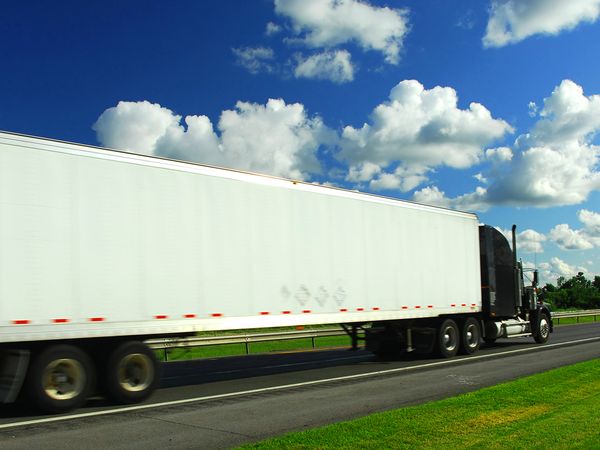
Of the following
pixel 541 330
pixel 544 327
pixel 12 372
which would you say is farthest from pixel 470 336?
pixel 12 372

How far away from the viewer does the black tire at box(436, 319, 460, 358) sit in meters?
16.6

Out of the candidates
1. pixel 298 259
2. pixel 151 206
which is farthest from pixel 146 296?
pixel 298 259

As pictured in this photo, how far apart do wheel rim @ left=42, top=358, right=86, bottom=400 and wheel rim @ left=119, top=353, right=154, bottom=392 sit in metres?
0.69

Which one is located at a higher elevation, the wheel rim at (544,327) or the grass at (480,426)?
the wheel rim at (544,327)

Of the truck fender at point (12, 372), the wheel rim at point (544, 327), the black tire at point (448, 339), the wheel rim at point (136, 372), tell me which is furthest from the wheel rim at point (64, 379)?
the wheel rim at point (544, 327)

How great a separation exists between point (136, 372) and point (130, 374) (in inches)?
4.2

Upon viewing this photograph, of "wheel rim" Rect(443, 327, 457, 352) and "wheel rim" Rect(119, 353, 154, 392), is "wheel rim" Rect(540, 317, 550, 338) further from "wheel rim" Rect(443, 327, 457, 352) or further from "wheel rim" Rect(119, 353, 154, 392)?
"wheel rim" Rect(119, 353, 154, 392)

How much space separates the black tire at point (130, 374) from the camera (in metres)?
9.84

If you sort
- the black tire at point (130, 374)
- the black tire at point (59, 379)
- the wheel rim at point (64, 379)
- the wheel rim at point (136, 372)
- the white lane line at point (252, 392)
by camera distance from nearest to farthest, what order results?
the white lane line at point (252, 392)
the black tire at point (59, 379)
the wheel rim at point (64, 379)
the black tire at point (130, 374)
the wheel rim at point (136, 372)

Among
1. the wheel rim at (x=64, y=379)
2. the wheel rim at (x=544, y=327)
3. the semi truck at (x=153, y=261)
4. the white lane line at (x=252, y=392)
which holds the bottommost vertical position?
the white lane line at (x=252, y=392)

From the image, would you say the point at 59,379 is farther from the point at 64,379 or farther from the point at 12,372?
the point at 12,372

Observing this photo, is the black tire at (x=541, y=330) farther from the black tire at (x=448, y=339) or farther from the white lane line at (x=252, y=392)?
the black tire at (x=448, y=339)

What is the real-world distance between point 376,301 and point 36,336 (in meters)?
8.04

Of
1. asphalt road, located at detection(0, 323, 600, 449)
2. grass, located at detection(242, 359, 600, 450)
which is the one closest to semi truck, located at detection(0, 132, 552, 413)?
asphalt road, located at detection(0, 323, 600, 449)
